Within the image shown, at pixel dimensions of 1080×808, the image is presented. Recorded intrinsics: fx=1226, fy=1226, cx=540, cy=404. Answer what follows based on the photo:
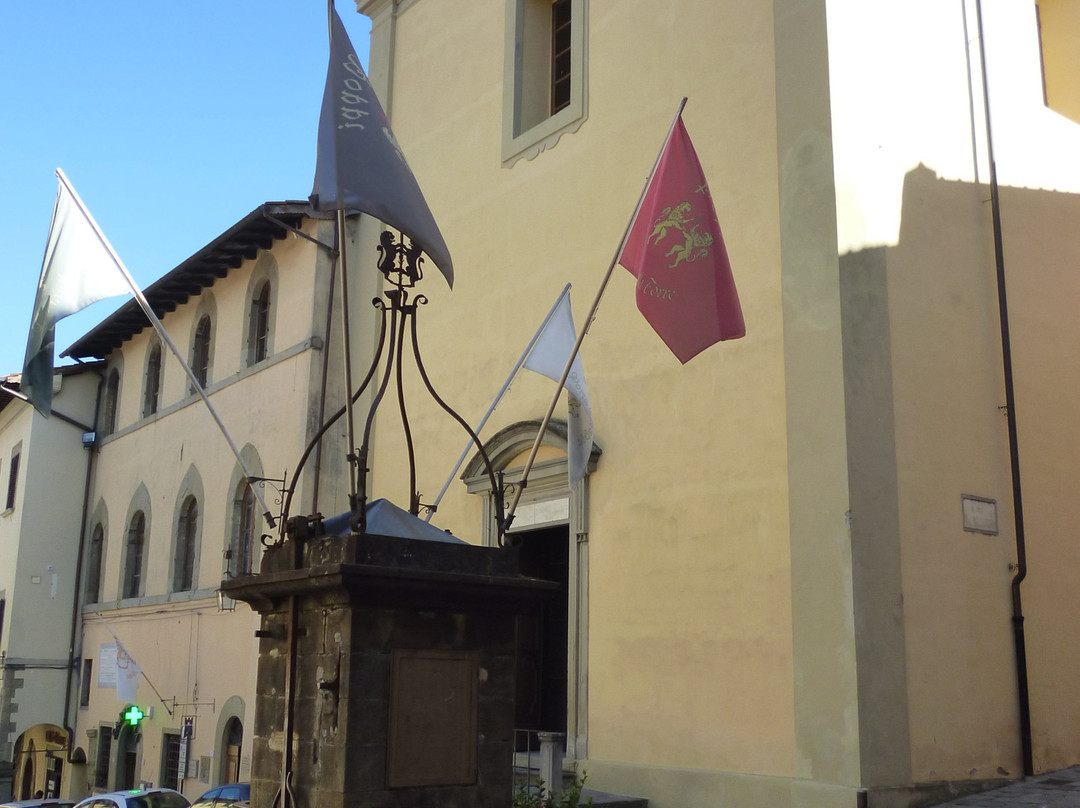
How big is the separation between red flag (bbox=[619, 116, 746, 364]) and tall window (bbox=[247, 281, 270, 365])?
10028 millimetres

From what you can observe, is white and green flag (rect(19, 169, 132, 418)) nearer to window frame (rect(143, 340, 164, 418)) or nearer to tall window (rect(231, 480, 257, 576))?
tall window (rect(231, 480, 257, 576))

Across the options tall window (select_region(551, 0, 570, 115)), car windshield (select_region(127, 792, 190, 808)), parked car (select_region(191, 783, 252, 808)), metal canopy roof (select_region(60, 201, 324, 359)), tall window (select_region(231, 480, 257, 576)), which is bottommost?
car windshield (select_region(127, 792, 190, 808))

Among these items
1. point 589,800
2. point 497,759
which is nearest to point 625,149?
point 589,800

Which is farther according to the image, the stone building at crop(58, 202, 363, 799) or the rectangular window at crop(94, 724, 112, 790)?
the rectangular window at crop(94, 724, 112, 790)

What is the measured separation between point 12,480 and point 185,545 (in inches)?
281

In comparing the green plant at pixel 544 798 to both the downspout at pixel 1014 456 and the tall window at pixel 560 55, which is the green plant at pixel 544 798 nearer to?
the downspout at pixel 1014 456

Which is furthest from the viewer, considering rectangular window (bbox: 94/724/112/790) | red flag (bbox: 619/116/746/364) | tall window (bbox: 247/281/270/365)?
rectangular window (bbox: 94/724/112/790)

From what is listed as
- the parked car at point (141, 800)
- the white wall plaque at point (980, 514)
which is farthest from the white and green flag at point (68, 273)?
the white wall plaque at point (980, 514)

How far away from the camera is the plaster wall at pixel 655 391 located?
971 centimetres

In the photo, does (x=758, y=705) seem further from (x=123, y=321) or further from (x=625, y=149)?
(x=123, y=321)

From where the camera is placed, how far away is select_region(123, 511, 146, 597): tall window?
20.3 meters

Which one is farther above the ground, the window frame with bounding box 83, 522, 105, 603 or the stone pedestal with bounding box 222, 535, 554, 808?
the window frame with bounding box 83, 522, 105, 603

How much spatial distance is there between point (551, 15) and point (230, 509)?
26.3 feet

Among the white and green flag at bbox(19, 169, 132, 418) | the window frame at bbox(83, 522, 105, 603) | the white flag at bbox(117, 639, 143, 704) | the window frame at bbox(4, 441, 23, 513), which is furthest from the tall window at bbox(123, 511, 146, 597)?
the white and green flag at bbox(19, 169, 132, 418)
